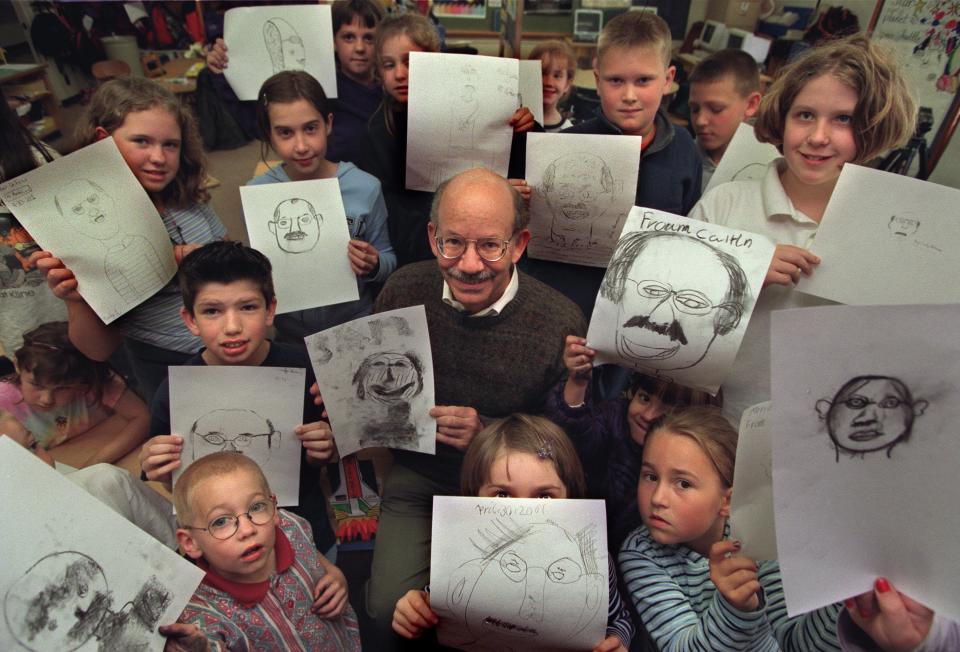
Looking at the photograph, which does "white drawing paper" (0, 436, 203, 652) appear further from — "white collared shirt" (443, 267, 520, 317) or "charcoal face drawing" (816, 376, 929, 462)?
"charcoal face drawing" (816, 376, 929, 462)

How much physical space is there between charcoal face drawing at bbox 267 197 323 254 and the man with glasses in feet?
0.77

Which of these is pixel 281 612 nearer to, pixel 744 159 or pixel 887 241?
pixel 887 241

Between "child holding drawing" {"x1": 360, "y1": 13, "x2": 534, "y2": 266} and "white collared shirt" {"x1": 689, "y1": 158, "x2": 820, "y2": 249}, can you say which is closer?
"white collared shirt" {"x1": 689, "y1": 158, "x2": 820, "y2": 249}

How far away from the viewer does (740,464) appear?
0.78 metres

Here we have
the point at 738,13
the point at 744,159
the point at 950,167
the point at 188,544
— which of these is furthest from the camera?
the point at 738,13

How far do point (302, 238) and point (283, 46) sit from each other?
0.58 meters

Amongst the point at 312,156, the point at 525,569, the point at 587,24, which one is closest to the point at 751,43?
the point at 587,24

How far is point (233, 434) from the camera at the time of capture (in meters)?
0.87

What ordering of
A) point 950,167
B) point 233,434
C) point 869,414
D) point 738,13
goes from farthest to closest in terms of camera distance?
point 738,13, point 950,167, point 233,434, point 869,414

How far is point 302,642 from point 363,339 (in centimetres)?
50

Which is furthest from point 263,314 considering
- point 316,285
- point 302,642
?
point 302,642

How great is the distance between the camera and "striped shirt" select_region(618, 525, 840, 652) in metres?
0.74

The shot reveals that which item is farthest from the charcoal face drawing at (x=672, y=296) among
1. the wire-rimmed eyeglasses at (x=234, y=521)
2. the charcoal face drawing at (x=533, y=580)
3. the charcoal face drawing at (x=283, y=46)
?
the charcoal face drawing at (x=283, y=46)

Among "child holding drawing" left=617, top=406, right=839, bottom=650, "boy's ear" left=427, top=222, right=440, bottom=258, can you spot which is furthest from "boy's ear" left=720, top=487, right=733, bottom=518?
"boy's ear" left=427, top=222, right=440, bottom=258
